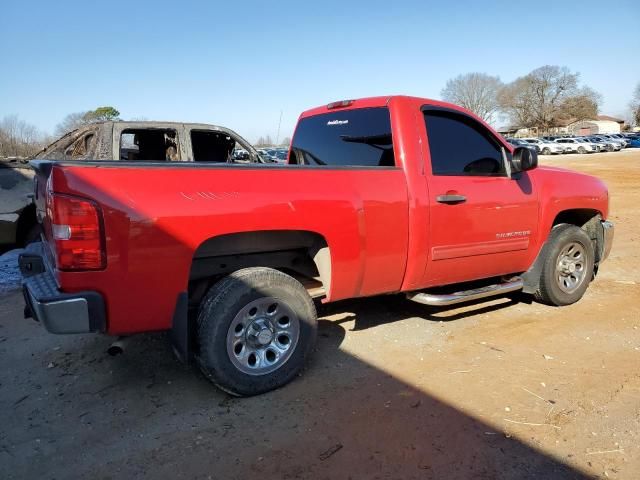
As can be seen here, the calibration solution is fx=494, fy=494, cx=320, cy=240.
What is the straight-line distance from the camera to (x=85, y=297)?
2.67 metres

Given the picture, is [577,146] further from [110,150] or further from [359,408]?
[359,408]

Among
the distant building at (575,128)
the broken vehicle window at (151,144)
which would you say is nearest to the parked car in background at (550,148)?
the distant building at (575,128)

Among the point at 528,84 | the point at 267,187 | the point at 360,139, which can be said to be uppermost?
the point at 528,84

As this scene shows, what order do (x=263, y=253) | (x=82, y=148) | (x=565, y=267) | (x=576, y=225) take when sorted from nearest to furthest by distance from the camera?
(x=263, y=253) < (x=565, y=267) < (x=576, y=225) < (x=82, y=148)

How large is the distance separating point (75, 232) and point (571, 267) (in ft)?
15.1

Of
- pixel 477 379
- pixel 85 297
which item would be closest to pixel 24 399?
pixel 85 297

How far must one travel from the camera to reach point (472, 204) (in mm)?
4066

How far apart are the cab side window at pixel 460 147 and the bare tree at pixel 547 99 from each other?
311 ft

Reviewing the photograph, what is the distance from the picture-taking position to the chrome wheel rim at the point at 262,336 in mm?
3195

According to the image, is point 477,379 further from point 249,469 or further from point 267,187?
point 267,187

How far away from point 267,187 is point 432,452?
1823mm

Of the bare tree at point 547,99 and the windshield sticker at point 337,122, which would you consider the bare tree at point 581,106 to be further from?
the windshield sticker at point 337,122

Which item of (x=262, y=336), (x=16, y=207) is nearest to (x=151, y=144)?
(x=16, y=207)

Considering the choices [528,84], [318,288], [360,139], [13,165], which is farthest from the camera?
[528,84]
